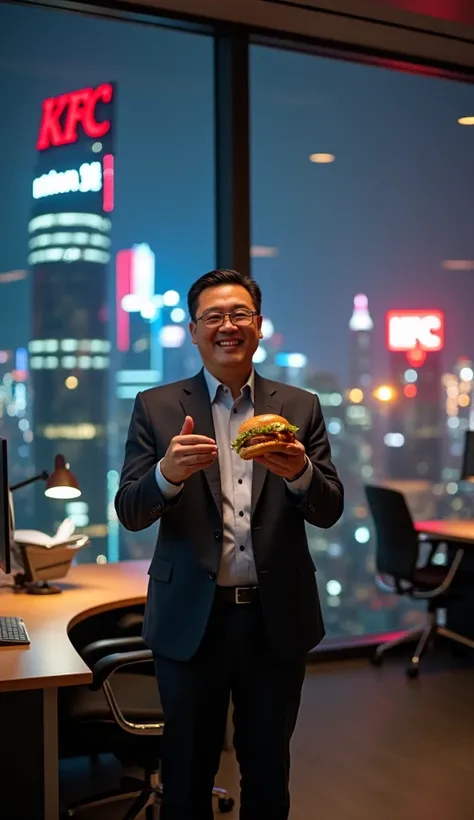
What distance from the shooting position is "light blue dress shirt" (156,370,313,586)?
7.77 ft

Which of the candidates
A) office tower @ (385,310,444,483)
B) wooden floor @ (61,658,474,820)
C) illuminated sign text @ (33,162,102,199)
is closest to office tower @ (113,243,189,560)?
illuminated sign text @ (33,162,102,199)

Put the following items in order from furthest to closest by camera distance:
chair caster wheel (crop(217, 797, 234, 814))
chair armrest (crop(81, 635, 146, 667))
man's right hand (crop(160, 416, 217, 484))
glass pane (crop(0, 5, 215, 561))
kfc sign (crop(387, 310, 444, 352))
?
kfc sign (crop(387, 310, 444, 352))
glass pane (crop(0, 5, 215, 561))
chair caster wheel (crop(217, 797, 234, 814))
chair armrest (crop(81, 635, 146, 667))
man's right hand (crop(160, 416, 217, 484))

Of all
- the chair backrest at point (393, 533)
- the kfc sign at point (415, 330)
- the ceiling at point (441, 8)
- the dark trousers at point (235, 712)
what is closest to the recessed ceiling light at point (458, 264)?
the kfc sign at point (415, 330)

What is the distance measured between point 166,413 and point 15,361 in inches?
96.6

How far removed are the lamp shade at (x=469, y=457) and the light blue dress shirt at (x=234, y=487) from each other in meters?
3.63

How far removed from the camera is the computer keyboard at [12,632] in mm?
2809

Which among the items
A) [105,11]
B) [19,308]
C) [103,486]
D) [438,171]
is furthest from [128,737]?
[438,171]

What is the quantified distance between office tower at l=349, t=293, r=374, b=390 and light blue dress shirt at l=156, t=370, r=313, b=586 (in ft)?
11.0

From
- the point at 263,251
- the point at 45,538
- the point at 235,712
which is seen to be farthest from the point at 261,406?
the point at 263,251

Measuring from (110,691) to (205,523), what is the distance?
91cm

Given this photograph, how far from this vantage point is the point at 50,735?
2.56 meters

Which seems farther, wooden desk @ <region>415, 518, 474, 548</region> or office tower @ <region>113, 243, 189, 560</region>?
wooden desk @ <region>415, 518, 474, 548</region>

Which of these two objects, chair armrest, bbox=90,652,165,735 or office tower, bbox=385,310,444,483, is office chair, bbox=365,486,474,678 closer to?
office tower, bbox=385,310,444,483

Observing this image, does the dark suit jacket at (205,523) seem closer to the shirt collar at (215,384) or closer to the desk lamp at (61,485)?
the shirt collar at (215,384)
